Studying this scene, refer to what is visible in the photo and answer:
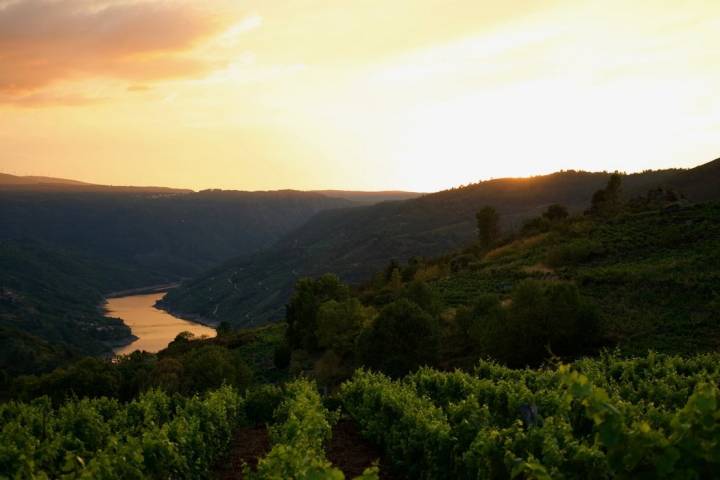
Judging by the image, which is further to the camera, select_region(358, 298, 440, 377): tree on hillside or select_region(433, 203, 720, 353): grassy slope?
select_region(358, 298, 440, 377): tree on hillside

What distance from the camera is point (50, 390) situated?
58.6 meters

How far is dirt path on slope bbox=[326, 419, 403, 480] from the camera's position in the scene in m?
17.8

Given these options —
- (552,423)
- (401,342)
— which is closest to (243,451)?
(552,423)

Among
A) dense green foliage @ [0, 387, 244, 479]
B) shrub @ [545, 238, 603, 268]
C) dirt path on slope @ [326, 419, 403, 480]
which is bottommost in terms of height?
dirt path on slope @ [326, 419, 403, 480]

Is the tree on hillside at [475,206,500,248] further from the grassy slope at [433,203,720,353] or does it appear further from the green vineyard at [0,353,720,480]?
the green vineyard at [0,353,720,480]

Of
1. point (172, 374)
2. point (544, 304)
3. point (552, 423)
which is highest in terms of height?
point (552, 423)

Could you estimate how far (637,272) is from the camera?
51.1 meters

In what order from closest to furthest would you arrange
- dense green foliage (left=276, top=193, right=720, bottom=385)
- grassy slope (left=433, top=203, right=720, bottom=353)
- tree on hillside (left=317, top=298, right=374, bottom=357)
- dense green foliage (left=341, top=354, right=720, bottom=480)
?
dense green foliage (left=341, top=354, right=720, bottom=480) < dense green foliage (left=276, top=193, right=720, bottom=385) < grassy slope (left=433, top=203, right=720, bottom=353) < tree on hillside (left=317, top=298, right=374, bottom=357)

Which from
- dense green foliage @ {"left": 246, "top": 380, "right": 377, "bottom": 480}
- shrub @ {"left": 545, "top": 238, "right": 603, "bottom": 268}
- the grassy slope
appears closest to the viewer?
dense green foliage @ {"left": 246, "top": 380, "right": 377, "bottom": 480}

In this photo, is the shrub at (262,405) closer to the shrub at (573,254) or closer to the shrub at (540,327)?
the shrub at (540,327)

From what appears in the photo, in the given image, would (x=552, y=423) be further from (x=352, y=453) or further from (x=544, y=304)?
(x=544, y=304)

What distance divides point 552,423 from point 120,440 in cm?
1144

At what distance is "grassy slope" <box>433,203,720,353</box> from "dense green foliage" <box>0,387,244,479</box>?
25083 millimetres

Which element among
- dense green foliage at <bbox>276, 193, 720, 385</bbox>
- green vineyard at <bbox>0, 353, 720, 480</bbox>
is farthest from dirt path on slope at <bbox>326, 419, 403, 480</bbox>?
dense green foliage at <bbox>276, 193, 720, 385</bbox>
